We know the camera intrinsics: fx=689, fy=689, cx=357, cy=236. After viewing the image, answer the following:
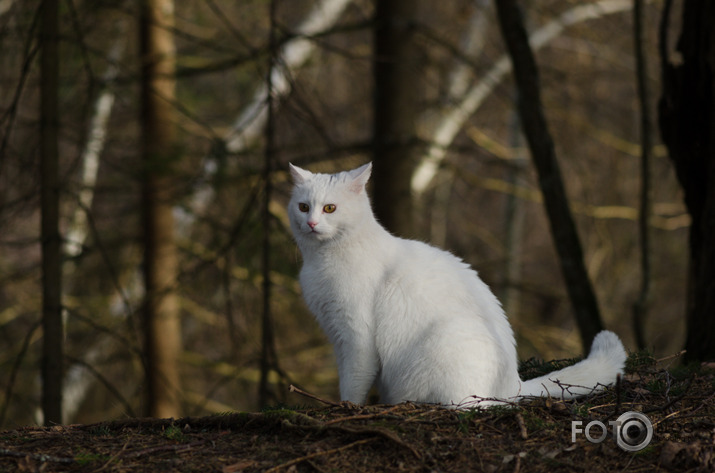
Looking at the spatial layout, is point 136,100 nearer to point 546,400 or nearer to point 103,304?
point 103,304

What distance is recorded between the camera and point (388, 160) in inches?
295

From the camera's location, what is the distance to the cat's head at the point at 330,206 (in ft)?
12.3

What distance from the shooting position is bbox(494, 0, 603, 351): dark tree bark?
554cm

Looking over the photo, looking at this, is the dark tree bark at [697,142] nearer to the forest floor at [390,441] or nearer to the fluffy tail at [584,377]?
the fluffy tail at [584,377]

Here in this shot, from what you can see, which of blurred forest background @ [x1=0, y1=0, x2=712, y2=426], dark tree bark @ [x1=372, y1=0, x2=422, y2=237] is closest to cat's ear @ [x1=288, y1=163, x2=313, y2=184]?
blurred forest background @ [x1=0, y1=0, x2=712, y2=426]

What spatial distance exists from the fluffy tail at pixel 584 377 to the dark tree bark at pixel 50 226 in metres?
3.30

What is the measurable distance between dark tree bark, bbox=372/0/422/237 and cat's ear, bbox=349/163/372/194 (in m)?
3.57

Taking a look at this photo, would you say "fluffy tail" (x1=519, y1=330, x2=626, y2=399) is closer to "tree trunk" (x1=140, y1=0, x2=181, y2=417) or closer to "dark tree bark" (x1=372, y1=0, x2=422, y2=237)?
"dark tree bark" (x1=372, y1=0, x2=422, y2=237)

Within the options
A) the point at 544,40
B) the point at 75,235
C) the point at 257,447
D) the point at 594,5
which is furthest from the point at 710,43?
the point at 75,235

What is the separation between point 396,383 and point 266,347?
2.54 m

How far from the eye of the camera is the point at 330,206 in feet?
12.3

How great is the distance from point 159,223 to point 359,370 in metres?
6.27

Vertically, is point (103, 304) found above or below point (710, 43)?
below

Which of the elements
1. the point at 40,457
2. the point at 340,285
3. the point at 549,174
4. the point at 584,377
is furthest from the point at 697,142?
the point at 40,457
